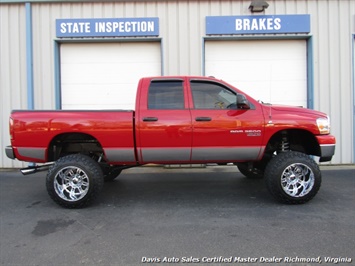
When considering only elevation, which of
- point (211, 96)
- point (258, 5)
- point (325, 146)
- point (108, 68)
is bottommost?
point (325, 146)

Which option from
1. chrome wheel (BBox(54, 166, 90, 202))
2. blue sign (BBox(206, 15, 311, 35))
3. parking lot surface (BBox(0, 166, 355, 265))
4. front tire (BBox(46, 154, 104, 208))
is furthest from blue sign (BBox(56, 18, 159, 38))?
chrome wheel (BBox(54, 166, 90, 202))

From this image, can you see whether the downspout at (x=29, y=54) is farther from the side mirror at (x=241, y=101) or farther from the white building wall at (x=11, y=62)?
the side mirror at (x=241, y=101)

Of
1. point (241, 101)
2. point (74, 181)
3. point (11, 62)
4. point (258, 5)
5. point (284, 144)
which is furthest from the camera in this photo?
point (11, 62)

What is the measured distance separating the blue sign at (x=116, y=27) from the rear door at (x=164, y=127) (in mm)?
3960

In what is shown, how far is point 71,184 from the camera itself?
505cm

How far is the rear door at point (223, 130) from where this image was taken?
5.07 m

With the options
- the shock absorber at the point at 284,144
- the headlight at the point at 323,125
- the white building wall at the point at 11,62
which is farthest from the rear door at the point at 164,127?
the white building wall at the point at 11,62

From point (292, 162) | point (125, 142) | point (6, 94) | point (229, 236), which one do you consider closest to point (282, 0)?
point (292, 162)

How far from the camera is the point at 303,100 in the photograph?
913cm

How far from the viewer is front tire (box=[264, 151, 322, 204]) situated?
4988 mm

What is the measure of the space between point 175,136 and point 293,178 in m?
1.97

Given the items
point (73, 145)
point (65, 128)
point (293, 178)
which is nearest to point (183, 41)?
point (73, 145)

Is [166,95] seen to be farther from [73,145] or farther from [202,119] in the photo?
[73,145]

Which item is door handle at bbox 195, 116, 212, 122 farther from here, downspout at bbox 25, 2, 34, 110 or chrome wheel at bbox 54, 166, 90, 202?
downspout at bbox 25, 2, 34, 110
